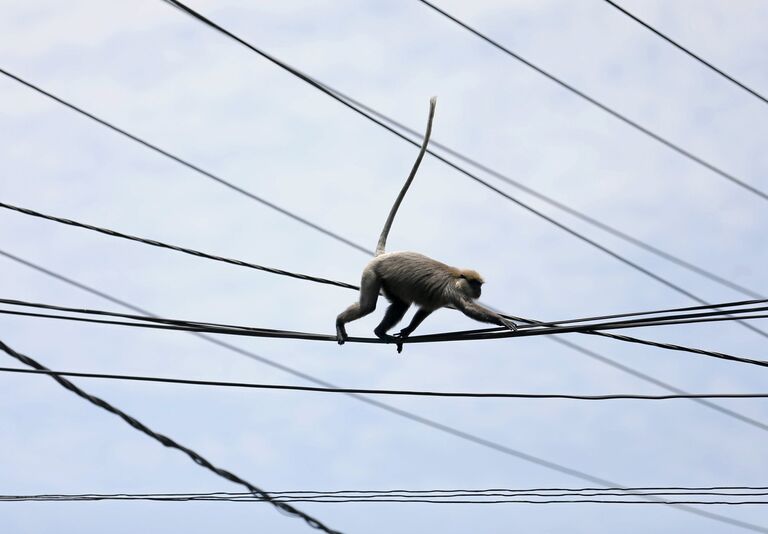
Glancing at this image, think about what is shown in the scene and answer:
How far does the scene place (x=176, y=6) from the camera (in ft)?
30.1

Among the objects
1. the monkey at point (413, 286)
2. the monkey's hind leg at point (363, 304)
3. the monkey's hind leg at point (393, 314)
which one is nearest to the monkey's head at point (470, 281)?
the monkey at point (413, 286)

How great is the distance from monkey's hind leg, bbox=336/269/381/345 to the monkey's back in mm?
89

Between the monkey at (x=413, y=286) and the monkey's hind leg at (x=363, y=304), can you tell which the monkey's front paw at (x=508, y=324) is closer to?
the monkey at (x=413, y=286)

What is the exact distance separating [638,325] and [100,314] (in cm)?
424

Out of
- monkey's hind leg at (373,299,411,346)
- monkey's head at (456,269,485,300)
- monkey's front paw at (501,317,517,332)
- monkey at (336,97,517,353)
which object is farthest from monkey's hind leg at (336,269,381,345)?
monkey's front paw at (501,317,517,332)

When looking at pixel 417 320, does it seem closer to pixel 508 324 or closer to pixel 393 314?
pixel 393 314

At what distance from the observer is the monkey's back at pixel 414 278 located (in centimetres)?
1076

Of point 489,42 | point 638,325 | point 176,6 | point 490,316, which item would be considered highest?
point 489,42

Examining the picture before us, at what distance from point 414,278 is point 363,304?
610 millimetres

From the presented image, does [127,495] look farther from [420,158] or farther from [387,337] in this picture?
[420,158]

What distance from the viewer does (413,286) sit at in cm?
1084

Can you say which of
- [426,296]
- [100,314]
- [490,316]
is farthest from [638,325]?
[100,314]

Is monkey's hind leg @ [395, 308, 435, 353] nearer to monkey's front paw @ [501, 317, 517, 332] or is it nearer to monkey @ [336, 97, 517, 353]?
monkey @ [336, 97, 517, 353]

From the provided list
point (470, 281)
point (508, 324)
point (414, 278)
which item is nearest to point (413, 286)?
point (414, 278)
